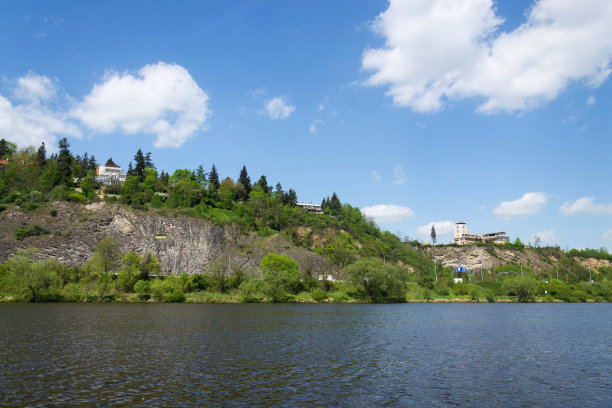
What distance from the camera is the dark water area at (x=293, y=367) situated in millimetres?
17297

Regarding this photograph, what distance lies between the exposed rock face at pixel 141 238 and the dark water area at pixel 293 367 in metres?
70.6

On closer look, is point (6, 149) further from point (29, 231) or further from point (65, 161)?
point (29, 231)

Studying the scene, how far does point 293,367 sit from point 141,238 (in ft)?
338

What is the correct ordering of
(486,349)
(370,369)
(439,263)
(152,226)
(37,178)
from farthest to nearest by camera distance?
(439,263), (37,178), (152,226), (486,349), (370,369)

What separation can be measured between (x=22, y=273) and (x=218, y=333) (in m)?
61.2

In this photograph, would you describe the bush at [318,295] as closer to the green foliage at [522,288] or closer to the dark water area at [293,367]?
the dark water area at [293,367]

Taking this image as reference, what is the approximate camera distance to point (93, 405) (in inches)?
615

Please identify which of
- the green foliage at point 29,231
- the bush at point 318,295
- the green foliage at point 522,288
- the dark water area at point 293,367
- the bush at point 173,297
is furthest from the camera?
the green foliage at point 522,288

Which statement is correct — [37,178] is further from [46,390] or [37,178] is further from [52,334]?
[46,390]

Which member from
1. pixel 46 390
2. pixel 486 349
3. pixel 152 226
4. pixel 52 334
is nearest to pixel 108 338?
pixel 52 334

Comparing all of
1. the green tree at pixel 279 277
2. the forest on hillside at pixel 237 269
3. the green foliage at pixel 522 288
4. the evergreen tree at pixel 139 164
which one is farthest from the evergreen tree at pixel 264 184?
the green foliage at pixel 522 288

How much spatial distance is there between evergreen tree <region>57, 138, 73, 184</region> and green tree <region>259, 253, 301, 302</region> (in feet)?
278

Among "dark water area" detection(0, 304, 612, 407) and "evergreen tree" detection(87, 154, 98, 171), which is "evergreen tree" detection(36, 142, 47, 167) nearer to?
"evergreen tree" detection(87, 154, 98, 171)

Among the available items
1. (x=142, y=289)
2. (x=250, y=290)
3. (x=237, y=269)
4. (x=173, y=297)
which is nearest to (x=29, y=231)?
(x=142, y=289)
